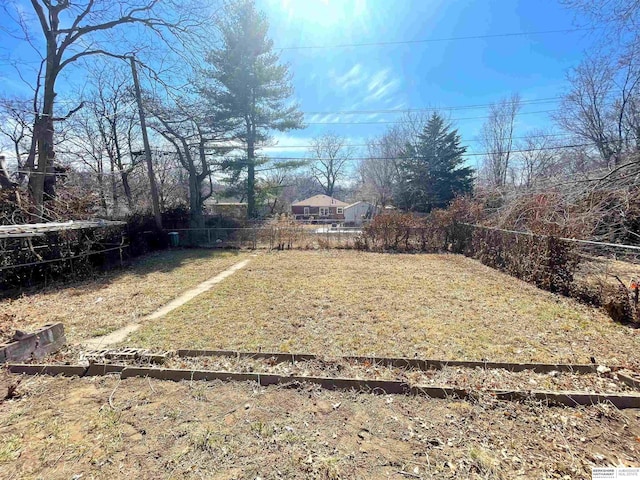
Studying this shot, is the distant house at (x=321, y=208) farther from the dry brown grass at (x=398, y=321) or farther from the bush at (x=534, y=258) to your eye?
the dry brown grass at (x=398, y=321)

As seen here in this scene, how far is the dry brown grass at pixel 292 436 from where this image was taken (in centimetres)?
172

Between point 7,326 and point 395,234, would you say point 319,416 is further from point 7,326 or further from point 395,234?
point 395,234

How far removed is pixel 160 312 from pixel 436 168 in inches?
939

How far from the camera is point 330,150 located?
42438 millimetres

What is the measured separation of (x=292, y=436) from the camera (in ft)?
6.56

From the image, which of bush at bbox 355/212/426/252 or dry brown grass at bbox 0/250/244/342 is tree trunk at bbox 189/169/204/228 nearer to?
dry brown grass at bbox 0/250/244/342

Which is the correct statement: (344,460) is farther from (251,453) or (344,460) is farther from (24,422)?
(24,422)

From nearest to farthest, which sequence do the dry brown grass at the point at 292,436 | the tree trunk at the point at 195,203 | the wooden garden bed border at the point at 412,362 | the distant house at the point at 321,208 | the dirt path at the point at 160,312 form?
the dry brown grass at the point at 292,436, the wooden garden bed border at the point at 412,362, the dirt path at the point at 160,312, the tree trunk at the point at 195,203, the distant house at the point at 321,208

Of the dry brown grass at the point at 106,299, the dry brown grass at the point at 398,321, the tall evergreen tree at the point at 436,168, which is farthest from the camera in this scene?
the tall evergreen tree at the point at 436,168

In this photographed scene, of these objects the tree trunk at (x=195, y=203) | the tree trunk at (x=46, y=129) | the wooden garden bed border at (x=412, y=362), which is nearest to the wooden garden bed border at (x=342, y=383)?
the wooden garden bed border at (x=412, y=362)

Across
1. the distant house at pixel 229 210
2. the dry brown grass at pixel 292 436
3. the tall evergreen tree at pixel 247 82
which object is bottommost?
the dry brown grass at pixel 292 436

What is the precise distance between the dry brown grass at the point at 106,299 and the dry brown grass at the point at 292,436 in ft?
7.38

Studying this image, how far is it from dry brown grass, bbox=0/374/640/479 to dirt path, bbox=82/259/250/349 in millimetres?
1267

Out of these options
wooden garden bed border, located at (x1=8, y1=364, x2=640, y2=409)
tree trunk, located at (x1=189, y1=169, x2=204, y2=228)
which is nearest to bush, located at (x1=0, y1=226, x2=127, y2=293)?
wooden garden bed border, located at (x1=8, y1=364, x2=640, y2=409)
